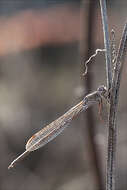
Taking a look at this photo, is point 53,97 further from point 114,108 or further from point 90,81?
point 114,108

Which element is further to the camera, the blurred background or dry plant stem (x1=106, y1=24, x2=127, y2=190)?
the blurred background

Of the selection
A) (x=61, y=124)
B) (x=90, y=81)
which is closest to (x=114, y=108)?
(x=61, y=124)

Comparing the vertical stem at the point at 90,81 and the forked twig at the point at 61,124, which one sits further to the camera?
the vertical stem at the point at 90,81

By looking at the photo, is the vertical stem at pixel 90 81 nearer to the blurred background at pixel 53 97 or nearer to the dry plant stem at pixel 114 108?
the blurred background at pixel 53 97

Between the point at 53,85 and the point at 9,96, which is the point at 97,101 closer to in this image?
the point at 9,96

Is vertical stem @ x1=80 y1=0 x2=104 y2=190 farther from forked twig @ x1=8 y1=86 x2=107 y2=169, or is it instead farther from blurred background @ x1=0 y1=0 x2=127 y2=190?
forked twig @ x1=8 y1=86 x2=107 y2=169

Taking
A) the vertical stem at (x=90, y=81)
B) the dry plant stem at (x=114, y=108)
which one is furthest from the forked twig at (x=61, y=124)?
the vertical stem at (x=90, y=81)

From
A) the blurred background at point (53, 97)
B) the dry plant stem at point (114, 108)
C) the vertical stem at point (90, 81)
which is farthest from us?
the blurred background at point (53, 97)

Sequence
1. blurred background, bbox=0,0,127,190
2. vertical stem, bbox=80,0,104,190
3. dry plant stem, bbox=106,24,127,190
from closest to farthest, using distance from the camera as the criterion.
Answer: dry plant stem, bbox=106,24,127,190 < vertical stem, bbox=80,0,104,190 < blurred background, bbox=0,0,127,190

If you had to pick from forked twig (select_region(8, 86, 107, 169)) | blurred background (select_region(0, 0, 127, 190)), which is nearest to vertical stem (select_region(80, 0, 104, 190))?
blurred background (select_region(0, 0, 127, 190))
